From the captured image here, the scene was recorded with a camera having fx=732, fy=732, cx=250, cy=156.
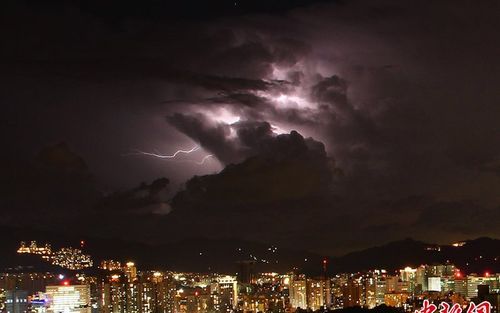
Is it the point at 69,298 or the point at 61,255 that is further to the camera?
the point at 61,255

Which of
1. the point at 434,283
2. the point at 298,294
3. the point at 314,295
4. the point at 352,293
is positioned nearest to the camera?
the point at 352,293

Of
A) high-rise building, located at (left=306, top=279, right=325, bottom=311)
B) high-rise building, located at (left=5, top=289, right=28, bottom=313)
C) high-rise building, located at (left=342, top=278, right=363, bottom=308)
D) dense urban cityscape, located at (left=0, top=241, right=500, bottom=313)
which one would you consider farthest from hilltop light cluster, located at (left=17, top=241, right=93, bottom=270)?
high-rise building, located at (left=342, top=278, right=363, bottom=308)

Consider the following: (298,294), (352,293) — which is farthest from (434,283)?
(298,294)

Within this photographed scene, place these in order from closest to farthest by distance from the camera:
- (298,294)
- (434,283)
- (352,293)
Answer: (352,293) < (434,283) < (298,294)

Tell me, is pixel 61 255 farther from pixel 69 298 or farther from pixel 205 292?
pixel 69 298

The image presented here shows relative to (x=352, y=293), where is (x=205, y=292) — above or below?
above

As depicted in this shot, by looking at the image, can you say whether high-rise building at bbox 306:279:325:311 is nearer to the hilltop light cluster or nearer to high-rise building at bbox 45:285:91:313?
high-rise building at bbox 45:285:91:313

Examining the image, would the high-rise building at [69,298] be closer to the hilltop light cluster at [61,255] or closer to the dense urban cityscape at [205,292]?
the dense urban cityscape at [205,292]

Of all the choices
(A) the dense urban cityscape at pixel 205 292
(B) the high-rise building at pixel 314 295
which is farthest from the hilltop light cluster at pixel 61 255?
(B) the high-rise building at pixel 314 295

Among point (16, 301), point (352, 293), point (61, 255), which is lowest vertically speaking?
point (352, 293)
